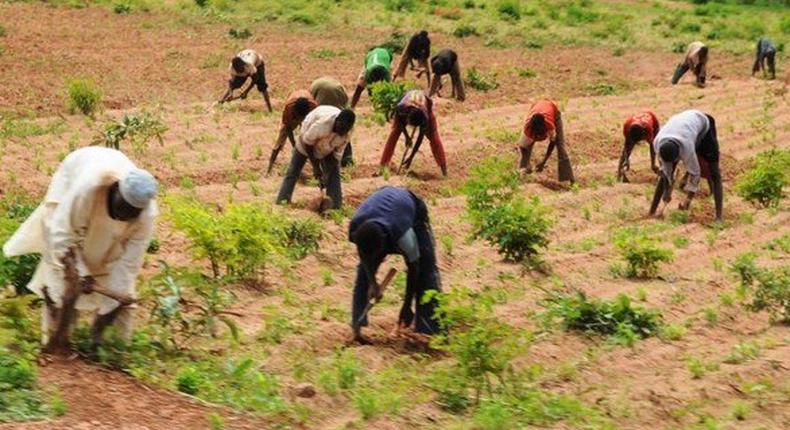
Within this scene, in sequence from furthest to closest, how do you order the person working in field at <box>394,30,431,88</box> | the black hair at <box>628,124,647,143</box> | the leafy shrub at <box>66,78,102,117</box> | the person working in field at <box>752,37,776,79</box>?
the person working in field at <box>752,37,776,79</box>
the person working in field at <box>394,30,431,88</box>
the leafy shrub at <box>66,78,102,117</box>
the black hair at <box>628,124,647,143</box>

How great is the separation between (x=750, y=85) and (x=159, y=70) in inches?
383

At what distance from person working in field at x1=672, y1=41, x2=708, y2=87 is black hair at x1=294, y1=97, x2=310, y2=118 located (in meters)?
10.7

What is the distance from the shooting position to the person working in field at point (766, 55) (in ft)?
79.9

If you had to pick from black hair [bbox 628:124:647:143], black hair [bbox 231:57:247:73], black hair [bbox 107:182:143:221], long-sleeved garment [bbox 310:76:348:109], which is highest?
black hair [bbox 107:182:143:221]

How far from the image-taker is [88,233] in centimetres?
760

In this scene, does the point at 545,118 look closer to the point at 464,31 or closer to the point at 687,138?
the point at 687,138

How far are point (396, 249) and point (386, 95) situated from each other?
29.8ft

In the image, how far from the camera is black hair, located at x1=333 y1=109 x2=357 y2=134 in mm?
12148

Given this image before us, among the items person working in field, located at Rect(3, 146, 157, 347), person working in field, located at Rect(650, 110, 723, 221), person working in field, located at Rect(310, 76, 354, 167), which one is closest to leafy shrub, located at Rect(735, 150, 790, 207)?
person working in field, located at Rect(650, 110, 723, 221)

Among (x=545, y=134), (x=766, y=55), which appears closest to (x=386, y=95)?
(x=545, y=134)

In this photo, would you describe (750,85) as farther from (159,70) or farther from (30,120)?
(30,120)

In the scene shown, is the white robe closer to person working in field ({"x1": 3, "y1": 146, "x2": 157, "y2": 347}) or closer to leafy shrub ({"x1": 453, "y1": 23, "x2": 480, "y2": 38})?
person working in field ({"x1": 3, "y1": 146, "x2": 157, "y2": 347})

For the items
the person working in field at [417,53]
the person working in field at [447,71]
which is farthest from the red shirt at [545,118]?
the person working in field at [417,53]

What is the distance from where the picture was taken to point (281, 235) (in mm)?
11469
